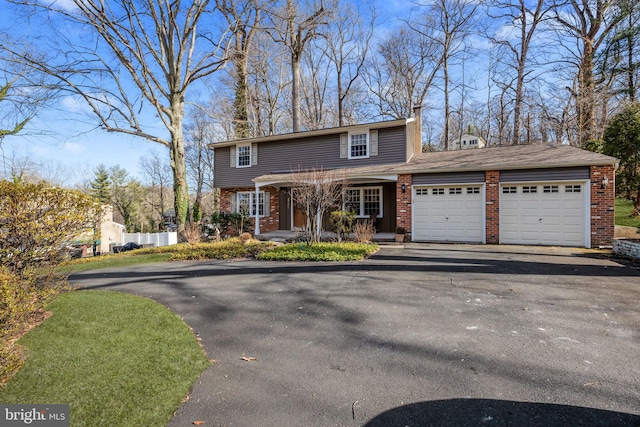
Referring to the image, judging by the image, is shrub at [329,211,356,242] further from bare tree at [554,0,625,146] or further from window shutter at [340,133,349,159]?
bare tree at [554,0,625,146]

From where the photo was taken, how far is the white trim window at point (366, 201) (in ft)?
49.5

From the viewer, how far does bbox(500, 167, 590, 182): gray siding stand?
1077cm

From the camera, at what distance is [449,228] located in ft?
41.0

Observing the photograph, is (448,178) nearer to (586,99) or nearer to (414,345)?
(414,345)

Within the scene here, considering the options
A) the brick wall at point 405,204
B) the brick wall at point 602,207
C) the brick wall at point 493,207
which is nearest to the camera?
the brick wall at point 602,207

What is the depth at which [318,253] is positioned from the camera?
941cm

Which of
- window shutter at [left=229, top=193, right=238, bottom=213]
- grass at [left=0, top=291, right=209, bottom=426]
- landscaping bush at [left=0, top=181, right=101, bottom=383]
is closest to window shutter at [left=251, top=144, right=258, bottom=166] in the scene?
window shutter at [left=229, top=193, right=238, bottom=213]

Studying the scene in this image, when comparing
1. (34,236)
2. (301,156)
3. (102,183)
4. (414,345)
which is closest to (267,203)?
(301,156)

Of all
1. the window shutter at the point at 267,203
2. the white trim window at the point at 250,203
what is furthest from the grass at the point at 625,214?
the white trim window at the point at 250,203

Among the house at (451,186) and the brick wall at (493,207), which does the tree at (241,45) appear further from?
the brick wall at (493,207)

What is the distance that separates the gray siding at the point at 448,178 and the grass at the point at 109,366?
34.7 ft

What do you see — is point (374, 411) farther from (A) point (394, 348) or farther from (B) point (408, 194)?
(B) point (408, 194)

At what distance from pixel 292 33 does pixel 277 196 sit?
12774 millimetres

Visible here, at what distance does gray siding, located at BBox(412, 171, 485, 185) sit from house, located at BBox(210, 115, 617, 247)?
4cm
